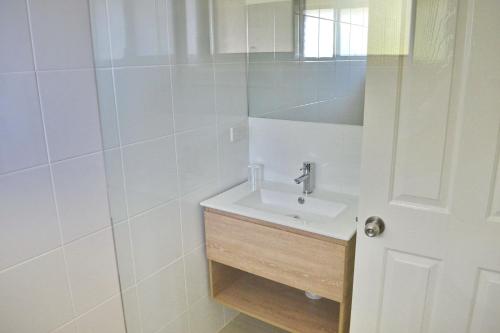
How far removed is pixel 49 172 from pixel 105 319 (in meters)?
0.67

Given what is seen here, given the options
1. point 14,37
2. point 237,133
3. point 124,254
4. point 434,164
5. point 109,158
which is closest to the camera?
point 14,37

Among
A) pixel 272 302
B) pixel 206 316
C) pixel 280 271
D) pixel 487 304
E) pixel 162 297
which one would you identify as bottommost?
pixel 206 316

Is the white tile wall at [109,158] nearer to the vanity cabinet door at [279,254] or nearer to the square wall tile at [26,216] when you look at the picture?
the square wall tile at [26,216]

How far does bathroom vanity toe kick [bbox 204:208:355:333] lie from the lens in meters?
1.71

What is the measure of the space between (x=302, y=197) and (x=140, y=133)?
2.87ft

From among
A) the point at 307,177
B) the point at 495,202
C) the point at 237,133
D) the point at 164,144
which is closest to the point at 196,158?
the point at 164,144

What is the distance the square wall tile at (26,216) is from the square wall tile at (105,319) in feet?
1.16

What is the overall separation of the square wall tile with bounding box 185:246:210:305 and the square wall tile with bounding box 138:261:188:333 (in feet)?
0.15

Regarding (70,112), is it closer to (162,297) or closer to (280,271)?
(162,297)

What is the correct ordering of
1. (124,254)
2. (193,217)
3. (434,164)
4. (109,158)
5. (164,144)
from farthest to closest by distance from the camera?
(193,217) < (164,144) < (124,254) < (109,158) < (434,164)

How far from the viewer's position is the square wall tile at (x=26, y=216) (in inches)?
50.1

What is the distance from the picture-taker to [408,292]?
150cm

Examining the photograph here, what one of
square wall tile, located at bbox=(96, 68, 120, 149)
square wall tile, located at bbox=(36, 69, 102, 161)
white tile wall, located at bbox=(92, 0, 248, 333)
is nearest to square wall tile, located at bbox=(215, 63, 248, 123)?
white tile wall, located at bbox=(92, 0, 248, 333)

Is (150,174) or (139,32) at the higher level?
(139,32)
